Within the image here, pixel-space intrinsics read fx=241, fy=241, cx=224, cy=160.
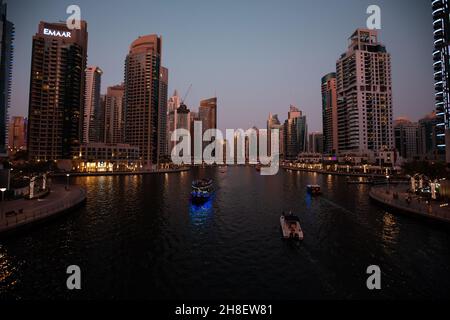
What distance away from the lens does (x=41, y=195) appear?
192ft

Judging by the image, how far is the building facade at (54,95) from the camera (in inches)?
6914

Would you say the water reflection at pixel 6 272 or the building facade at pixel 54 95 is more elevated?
the building facade at pixel 54 95

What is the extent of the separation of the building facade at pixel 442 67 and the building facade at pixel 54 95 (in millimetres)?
218276

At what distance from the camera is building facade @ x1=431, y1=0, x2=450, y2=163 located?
88.2 meters

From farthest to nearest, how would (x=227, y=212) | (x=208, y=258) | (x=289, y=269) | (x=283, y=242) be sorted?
(x=227, y=212) < (x=283, y=242) < (x=208, y=258) < (x=289, y=269)

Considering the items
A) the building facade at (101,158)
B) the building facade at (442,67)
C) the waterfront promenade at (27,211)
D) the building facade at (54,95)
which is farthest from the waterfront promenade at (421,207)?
the building facade at (54,95)

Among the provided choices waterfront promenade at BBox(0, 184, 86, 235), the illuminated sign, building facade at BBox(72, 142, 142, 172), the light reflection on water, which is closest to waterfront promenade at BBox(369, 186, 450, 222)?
the light reflection on water

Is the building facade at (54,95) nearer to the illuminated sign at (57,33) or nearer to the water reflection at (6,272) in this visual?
the illuminated sign at (57,33)

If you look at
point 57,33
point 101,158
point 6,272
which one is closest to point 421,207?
point 6,272

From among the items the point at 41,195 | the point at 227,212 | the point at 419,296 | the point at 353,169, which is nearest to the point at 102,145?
the point at 41,195

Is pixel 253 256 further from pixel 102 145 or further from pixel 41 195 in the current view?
pixel 102 145

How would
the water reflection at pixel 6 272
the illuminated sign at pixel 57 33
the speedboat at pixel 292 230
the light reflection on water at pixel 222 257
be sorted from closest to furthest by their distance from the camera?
the light reflection on water at pixel 222 257
the water reflection at pixel 6 272
the speedboat at pixel 292 230
the illuminated sign at pixel 57 33

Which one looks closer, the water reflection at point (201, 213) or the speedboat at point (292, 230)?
the speedboat at point (292, 230)
